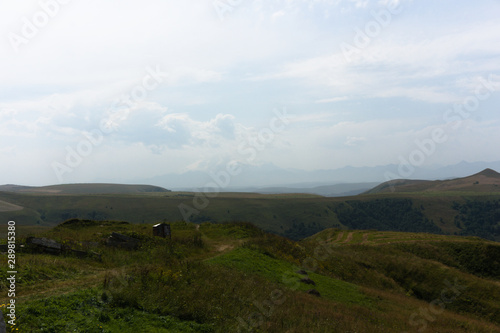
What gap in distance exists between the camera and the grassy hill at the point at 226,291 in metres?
11.3

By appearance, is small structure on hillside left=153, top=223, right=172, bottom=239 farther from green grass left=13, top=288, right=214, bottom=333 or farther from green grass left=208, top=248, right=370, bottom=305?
green grass left=13, top=288, right=214, bottom=333

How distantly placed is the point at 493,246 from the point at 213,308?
53.0 m

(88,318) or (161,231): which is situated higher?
(88,318)

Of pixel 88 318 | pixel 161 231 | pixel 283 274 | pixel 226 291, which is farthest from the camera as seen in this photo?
pixel 161 231

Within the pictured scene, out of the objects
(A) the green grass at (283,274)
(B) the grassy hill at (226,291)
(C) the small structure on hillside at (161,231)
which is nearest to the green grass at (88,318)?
(B) the grassy hill at (226,291)

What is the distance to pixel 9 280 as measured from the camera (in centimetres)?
1362

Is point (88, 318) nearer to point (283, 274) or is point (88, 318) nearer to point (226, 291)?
point (226, 291)

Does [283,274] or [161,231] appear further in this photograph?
[161,231]

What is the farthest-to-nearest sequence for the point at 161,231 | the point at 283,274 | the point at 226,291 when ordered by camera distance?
the point at 161,231 → the point at 283,274 → the point at 226,291

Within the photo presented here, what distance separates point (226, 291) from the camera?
15367 millimetres

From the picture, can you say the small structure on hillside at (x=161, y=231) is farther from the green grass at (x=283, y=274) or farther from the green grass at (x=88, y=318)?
the green grass at (x=88, y=318)

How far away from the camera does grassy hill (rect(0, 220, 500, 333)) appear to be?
37.0 ft

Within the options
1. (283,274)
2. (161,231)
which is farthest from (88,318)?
(161,231)

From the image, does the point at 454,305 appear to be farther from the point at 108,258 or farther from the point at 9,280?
the point at 9,280
